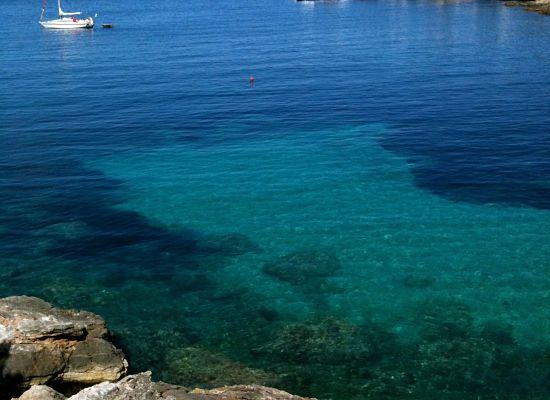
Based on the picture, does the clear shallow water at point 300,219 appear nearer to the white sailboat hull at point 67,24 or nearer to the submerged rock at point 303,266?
the submerged rock at point 303,266

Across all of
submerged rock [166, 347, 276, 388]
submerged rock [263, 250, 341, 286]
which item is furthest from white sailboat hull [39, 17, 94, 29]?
submerged rock [166, 347, 276, 388]

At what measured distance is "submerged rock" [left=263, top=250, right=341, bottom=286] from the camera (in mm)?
35062

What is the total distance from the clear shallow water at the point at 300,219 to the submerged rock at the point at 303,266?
0.16m

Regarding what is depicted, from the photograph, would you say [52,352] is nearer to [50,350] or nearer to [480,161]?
[50,350]

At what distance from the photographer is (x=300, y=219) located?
4212 cm

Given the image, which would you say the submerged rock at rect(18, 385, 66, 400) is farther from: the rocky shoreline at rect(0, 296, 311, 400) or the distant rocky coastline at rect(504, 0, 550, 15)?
the distant rocky coastline at rect(504, 0, 550, 15)

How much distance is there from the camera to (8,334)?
25.3 meters

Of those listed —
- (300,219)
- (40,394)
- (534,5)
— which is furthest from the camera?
(534,5)

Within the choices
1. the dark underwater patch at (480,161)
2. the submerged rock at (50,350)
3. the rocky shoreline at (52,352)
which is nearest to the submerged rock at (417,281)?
the dark underwater patch at (480,161)

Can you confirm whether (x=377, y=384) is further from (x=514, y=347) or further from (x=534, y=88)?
(x=534, y=88)

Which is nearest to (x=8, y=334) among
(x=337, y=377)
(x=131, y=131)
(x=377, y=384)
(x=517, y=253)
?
(x=337, y=377)

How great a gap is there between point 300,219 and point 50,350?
20.7 m

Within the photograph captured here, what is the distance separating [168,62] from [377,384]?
80.5m

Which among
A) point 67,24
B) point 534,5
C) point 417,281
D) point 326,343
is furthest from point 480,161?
point 534,5
